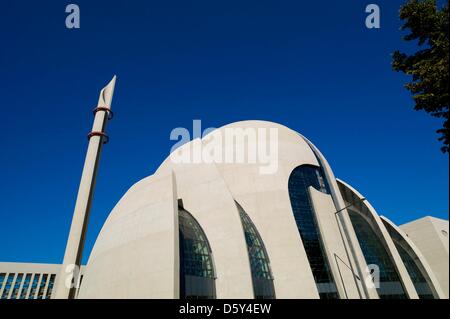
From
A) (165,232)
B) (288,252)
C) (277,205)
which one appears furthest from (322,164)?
(165,232)

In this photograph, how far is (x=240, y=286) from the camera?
53.2 ft

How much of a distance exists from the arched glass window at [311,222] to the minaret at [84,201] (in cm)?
1764

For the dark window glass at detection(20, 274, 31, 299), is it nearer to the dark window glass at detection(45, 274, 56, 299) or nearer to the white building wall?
the dark window glass at detection(45, 274, 56, 299)

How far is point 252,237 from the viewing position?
71.7ft

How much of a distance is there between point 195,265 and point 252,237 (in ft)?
20.2

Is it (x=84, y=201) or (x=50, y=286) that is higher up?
(x=50, y=286)

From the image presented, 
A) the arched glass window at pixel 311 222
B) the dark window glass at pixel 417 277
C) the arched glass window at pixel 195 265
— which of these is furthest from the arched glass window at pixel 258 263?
the dark window glass at pixel 417 277

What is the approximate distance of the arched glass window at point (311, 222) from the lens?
2164 cm

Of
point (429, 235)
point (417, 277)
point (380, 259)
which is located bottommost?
point (417, 277)

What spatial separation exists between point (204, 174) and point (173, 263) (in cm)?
921

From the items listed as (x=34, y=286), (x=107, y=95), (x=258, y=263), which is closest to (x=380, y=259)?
(x=258, y=263)

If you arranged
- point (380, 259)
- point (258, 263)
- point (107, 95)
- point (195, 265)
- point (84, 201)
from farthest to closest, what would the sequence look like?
point (107, 95) < point (380, 259) < point (84, 201) < point (258, 263) < point (195, 265)

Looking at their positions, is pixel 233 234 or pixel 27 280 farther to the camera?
pixel 27 280

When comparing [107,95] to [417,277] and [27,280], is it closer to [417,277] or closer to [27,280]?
[417,277]
